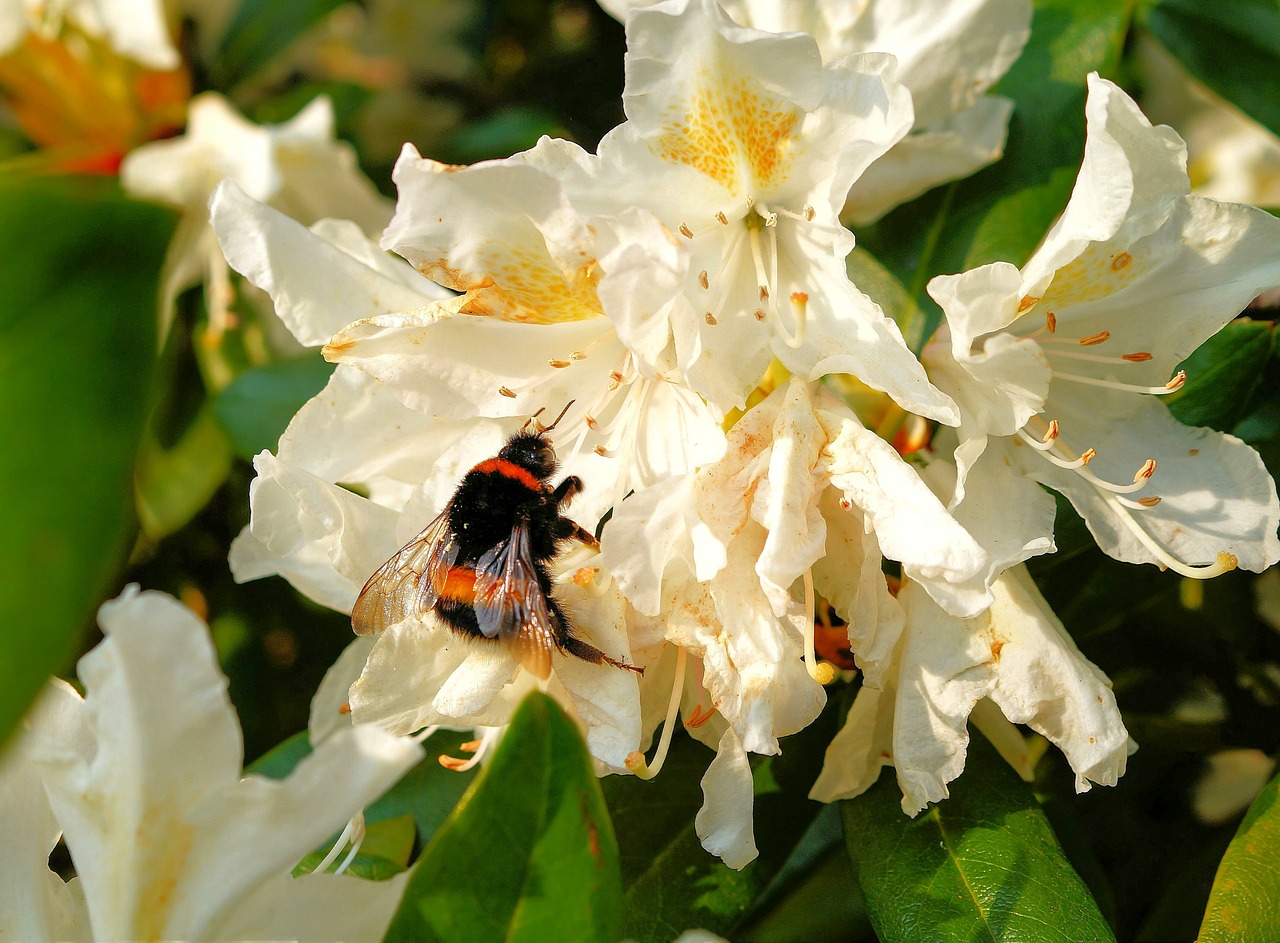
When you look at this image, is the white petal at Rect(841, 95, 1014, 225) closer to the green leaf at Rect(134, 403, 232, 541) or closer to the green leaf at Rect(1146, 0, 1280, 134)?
the green leaf at Rect(1146, 0, 1280, 134)

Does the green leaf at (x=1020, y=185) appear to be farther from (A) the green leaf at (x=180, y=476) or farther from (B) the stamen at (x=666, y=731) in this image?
(A) the green leaf at (x=180, y=476)

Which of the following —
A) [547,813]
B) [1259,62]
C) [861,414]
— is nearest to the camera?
[547,813]

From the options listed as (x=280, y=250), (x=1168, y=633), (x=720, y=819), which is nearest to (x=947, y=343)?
(x=720, y=819)

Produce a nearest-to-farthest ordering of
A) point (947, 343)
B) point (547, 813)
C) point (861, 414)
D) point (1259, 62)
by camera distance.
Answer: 1. point (547, 813)
2. point (947, 343)
3. point (861, 414)
4. point (1259, 62)

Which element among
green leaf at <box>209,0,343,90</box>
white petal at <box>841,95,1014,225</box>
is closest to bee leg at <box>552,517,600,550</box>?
white petal at <box>841,95,1014,225</box>

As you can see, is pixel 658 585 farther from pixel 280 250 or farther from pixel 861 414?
pixel 280 250

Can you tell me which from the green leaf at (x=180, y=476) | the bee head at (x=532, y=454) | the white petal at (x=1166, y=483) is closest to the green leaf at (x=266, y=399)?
the green leaf at (x=180, y=476)
